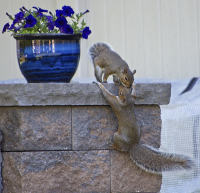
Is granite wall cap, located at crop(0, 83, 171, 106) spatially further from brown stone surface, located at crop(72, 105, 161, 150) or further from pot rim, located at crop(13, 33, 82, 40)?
pot rim, located at crop(13, 33, 82, 40)

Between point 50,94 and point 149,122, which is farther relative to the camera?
point 149,122

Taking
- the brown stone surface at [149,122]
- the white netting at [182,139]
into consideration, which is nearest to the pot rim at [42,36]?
the brown stone surface at [149,122]

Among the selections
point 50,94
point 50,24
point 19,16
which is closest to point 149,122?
point 50,94

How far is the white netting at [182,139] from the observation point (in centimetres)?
300

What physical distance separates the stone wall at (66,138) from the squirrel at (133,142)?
2.3 inches

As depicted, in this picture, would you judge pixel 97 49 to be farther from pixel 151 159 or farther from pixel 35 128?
pixel 151 159

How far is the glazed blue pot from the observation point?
2.45 meters

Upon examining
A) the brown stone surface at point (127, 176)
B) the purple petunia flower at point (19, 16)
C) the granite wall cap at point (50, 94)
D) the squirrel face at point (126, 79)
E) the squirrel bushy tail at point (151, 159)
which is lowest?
the brown stone surface at point (127, 176)

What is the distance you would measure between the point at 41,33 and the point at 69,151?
77cm

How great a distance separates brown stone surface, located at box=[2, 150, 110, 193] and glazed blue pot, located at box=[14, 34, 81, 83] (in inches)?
19.4

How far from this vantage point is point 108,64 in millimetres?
2701

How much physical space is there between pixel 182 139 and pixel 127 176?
771mm

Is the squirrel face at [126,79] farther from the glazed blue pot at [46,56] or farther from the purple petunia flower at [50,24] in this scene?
the purple petunia flower at [50,24]

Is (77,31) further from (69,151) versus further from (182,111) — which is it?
(182,111)
